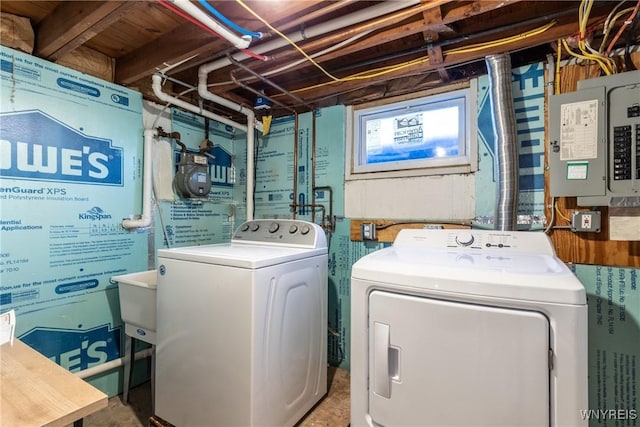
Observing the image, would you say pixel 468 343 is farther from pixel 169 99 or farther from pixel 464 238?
pixel 169 99

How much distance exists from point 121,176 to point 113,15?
40.6 inches

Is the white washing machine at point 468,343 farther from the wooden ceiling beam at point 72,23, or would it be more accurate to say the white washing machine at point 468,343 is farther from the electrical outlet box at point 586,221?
the wooden ceiling beam at point 72,23

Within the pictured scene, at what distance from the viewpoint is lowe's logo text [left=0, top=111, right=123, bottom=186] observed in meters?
1.63

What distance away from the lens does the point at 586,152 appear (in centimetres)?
144

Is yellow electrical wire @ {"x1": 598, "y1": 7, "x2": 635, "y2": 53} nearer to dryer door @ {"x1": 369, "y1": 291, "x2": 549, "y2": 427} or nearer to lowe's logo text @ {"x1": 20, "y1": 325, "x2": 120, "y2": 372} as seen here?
dryer door @ {"x1": 369, "y1": 291, "x2": 549, "y2": 427}

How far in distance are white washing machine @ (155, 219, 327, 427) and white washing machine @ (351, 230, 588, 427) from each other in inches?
19.5

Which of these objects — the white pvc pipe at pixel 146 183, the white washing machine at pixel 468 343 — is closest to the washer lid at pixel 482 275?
the white washing machine at pixel 468 343

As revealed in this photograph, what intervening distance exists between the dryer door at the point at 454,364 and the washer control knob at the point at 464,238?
654mm

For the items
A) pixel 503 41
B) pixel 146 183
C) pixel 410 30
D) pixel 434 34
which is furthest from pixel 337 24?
pixel 146 183

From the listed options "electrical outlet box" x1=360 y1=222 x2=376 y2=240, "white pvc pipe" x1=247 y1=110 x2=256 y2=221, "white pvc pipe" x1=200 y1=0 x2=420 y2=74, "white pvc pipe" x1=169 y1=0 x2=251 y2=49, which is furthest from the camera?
"white pvc pipe" x1=247 y1=110 x2=256 y2=221

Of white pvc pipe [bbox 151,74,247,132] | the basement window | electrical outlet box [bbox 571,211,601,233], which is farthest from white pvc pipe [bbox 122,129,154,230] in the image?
electrical outlet box [bbox 571,211,601,233]

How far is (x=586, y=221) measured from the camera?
4.91 ft

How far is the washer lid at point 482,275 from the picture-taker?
0.88 metres

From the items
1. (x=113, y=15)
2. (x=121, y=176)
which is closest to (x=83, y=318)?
(x=121, y=176)
